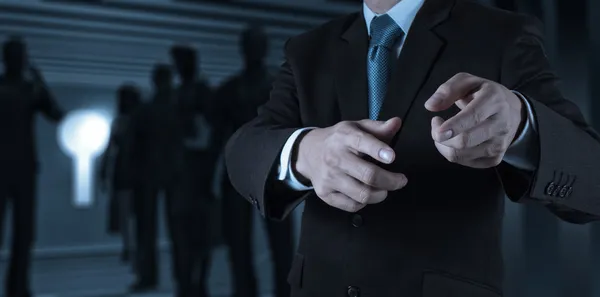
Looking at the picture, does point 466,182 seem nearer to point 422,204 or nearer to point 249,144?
point 422,204

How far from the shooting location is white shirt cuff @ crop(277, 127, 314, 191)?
2.95ft

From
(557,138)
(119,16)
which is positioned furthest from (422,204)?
(119,16)

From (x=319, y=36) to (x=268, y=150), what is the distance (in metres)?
0.28

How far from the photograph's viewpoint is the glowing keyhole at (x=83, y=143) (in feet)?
25.5

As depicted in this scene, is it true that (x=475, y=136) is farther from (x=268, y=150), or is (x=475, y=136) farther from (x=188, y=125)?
(x=188, y=125)

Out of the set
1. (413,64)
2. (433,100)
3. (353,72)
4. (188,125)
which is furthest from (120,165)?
(433,100)

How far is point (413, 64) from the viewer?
945mm

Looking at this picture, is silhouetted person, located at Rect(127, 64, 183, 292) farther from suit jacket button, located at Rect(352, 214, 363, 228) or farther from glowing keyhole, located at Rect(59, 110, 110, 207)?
suit jacket button, located at Rect(352, 214, 363, 228)

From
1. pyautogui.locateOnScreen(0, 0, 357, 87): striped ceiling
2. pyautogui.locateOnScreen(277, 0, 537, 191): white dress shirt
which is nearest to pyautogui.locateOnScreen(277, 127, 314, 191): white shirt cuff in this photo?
pyautogui.locateOnScreen(277, 0, 537, 191): white dress shirt

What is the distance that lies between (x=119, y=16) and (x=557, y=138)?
4754 millimetres

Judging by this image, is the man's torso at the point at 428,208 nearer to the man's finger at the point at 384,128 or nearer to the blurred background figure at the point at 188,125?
the man's finger at the point at 384,128

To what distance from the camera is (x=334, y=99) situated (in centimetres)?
103

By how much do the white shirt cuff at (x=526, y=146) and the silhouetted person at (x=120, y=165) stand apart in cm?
423

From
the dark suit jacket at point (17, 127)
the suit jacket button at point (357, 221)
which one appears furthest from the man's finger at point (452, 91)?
the dark suit jacket at point (17, 127)
